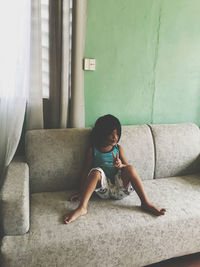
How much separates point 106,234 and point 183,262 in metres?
0.72

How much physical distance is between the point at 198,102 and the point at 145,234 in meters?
1.55

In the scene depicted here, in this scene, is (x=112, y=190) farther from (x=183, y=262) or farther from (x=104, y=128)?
(x=183, y=262)

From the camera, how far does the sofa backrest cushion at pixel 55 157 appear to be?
5.67 feet

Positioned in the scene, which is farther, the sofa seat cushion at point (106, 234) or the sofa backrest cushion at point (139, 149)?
the sofa backrest cushion at point (139, 149)

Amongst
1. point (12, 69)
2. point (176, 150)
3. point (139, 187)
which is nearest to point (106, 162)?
point (139, 187)

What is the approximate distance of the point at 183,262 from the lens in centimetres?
168

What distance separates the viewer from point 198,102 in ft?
8.07

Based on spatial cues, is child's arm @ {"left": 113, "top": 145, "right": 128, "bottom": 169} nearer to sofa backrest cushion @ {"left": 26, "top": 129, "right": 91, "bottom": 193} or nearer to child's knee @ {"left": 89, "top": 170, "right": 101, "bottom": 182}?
child's knee @ {"left": 89, "top": 170, "right": 101, "bottom": 182}

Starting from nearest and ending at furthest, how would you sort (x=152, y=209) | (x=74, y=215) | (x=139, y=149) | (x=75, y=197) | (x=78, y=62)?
(x=74, y=215) < (x=152, y=209) < (x=75, y=197) < (x=78, y=62) < (x=139, y=149)

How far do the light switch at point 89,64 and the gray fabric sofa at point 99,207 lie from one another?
516 mm

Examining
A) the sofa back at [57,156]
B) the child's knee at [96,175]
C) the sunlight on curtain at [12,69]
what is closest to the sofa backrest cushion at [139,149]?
the sofa back at [57,156]

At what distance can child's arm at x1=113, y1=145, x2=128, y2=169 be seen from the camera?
169cm

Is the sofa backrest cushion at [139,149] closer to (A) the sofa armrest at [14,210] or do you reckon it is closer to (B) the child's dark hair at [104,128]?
(B) the child's dark hair at [104,128]

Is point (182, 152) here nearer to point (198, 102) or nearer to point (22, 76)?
point (198, 102)
